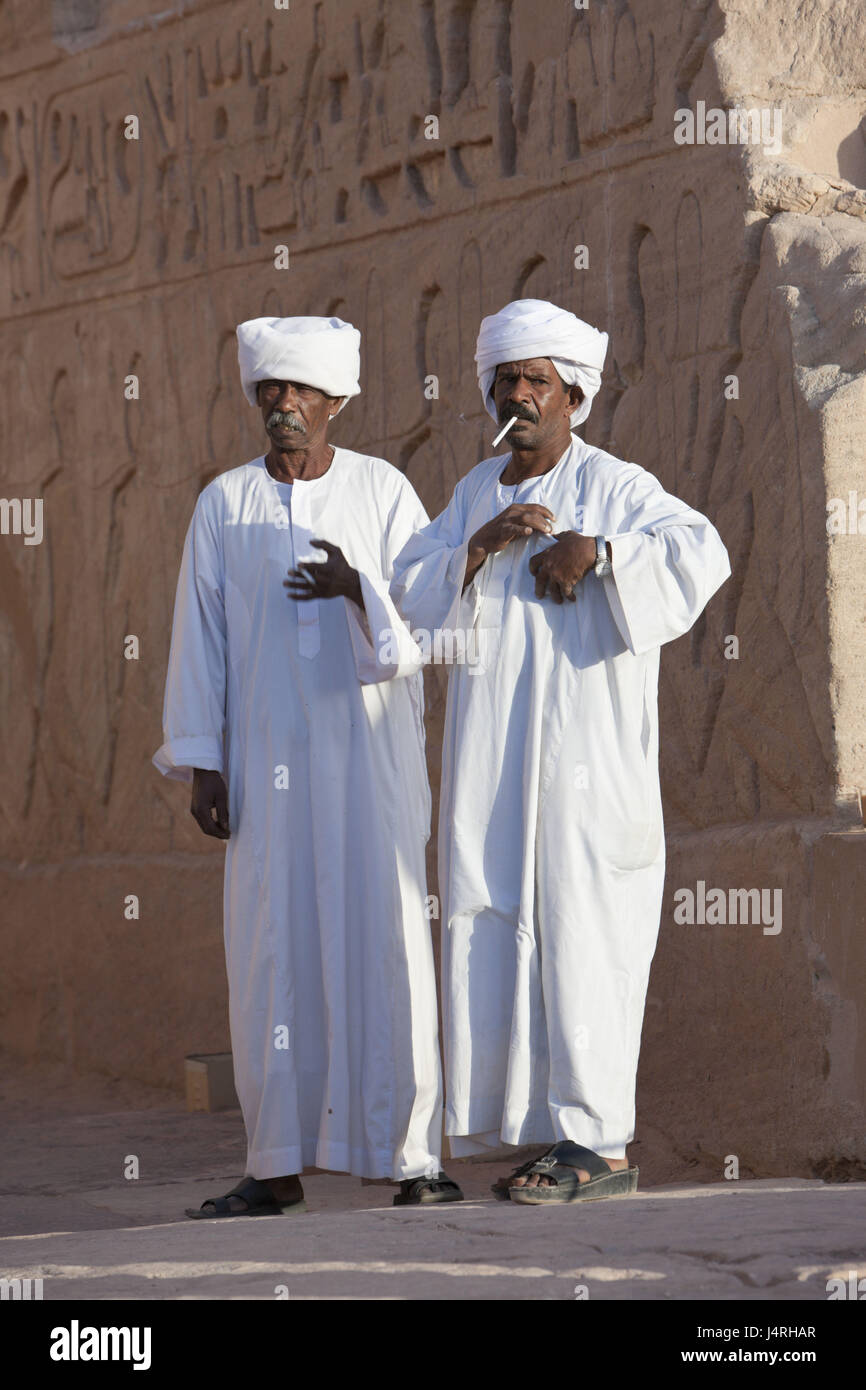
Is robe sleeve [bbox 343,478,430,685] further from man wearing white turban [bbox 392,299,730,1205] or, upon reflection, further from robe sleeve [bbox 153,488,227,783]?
robe sleeve [bbox 153,488,227,783]

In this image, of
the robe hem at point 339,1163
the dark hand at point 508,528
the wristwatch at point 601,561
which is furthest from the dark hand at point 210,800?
the wristwatch at point 601,561

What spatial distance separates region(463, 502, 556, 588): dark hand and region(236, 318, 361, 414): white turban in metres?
0.69

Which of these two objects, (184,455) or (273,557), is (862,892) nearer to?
(273,557)

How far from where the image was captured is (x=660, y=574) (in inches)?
170

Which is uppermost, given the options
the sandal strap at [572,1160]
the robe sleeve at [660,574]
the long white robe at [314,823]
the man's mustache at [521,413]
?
the man's mustache at [521,413]

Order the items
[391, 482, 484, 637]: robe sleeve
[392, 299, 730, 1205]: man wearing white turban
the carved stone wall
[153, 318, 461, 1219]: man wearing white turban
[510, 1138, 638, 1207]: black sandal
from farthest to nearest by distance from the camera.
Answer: the carved stone wall < [153, 318, 461, 1219]: man wearing white turban < [391, 482, 484, 637]: robe sleeve < [392, 299, 730, 1205]: man wearing white turban < [510, 1138, 638, 1207]: black sandal

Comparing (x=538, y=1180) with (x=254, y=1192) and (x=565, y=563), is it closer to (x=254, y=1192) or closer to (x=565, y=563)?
(x=254, y=1192)

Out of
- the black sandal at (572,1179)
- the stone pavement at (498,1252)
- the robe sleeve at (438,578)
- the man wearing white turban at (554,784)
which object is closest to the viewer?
the stone pavement at (498,1252)

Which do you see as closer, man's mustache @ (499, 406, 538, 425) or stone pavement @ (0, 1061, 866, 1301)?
stone pavement @ (0, 1061, 866, 1301)

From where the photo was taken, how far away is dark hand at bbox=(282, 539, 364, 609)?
180 inches

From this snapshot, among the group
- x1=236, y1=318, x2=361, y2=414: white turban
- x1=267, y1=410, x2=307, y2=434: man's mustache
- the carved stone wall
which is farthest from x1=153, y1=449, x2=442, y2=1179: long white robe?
the carved stone wall

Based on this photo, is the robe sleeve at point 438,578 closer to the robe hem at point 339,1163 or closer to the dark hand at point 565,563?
the dark hand at point 565,563

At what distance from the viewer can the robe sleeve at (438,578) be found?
4.49m

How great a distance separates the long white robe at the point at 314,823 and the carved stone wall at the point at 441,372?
44.1 inches
